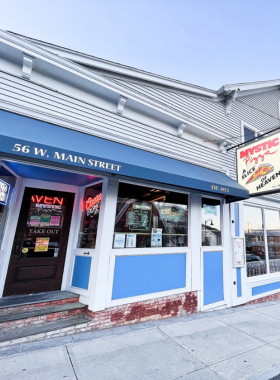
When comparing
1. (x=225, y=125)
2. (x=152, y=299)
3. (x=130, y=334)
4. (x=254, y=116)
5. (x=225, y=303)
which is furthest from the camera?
(x=254, y=116)

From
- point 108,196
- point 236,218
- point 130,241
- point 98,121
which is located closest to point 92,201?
point 108,196

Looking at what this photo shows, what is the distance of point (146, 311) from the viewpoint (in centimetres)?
→ 420

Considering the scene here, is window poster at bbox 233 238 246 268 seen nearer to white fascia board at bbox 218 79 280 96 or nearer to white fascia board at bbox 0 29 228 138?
white fascia board at bbox 0 29 228 138

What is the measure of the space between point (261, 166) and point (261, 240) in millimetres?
3119

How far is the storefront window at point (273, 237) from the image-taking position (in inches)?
284

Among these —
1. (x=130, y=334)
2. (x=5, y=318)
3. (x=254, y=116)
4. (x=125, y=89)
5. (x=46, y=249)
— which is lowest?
(x=130, y=334)

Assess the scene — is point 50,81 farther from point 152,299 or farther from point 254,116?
point 254,116

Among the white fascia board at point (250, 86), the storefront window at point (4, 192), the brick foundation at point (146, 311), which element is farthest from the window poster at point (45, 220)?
the white fascia board at point (250, 86)

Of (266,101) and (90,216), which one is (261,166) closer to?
(90,216)

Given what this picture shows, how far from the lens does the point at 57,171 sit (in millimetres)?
3914

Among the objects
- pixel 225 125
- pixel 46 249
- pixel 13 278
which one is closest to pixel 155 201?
pixel 46 249

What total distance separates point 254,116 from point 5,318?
9870mm

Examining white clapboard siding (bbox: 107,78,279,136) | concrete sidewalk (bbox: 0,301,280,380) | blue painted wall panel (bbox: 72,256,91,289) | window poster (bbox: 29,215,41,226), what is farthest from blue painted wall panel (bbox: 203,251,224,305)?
window poster (bbox: 29,215,41,226)

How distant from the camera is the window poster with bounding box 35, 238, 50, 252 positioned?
430cm
